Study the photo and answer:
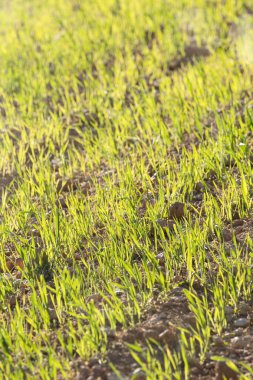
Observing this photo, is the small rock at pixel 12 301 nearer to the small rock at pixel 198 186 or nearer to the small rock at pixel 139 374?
the small rock at pixel 139 374

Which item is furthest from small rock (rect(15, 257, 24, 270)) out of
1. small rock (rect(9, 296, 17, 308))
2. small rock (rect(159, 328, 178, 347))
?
small rock (rect(159, 328, 178, 347))

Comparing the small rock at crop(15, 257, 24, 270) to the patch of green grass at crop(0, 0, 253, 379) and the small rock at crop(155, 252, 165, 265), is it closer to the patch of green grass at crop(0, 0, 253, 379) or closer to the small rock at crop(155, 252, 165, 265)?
the patch of green grass at crop(0, 0, 253, 379)

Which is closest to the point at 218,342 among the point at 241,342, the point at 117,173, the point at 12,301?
the point at 241,342

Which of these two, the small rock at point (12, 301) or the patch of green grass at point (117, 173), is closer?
the patch of green grass at point (117, 173)

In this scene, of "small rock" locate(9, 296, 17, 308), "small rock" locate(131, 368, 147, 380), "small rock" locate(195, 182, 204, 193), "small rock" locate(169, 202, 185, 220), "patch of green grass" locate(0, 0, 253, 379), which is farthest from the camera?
"small rock" locate(195, 182, 204, 193)

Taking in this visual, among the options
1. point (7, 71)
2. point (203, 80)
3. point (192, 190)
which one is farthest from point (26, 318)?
point (7, 71)

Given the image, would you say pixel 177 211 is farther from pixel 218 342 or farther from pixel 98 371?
pixel 98 371

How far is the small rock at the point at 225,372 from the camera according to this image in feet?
7.77

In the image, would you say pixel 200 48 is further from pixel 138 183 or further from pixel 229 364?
pixel 229 364

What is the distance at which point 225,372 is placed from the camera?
2.38 meters

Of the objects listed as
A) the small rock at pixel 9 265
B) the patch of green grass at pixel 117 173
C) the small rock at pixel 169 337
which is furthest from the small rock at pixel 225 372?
the small rock at pixel 9 265

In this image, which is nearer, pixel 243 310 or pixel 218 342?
pixel 218 342

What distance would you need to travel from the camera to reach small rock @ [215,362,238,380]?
7.77 feet

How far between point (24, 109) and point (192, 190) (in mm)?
1607
